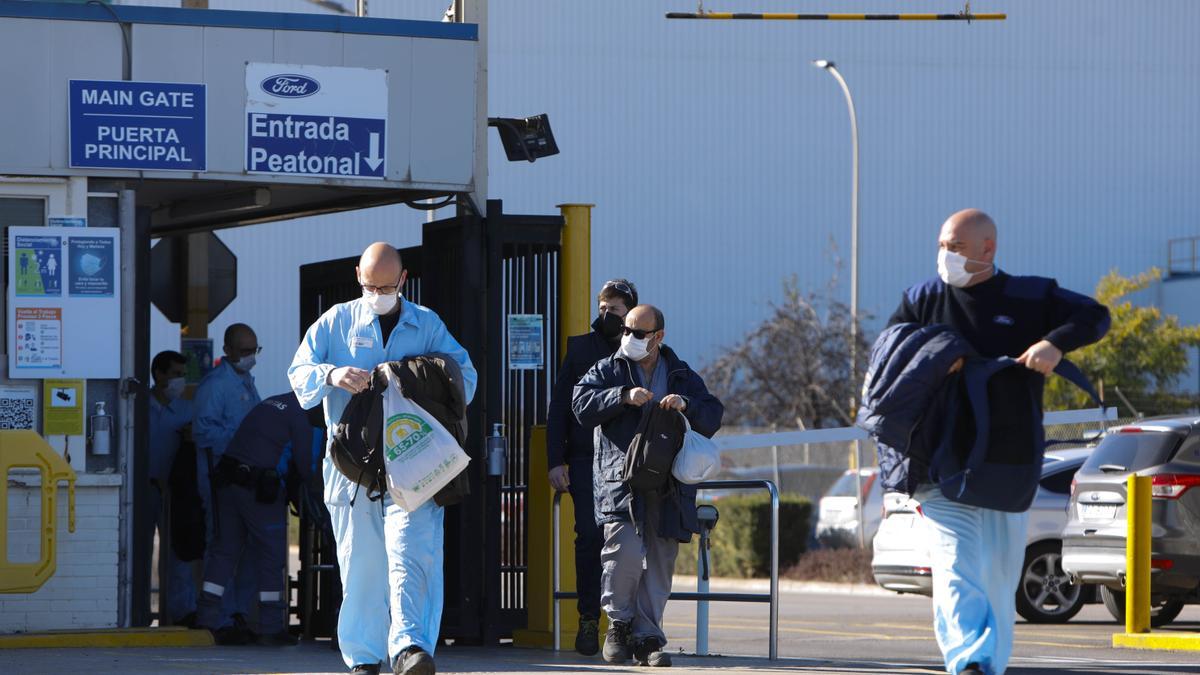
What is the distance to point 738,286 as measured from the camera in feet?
146

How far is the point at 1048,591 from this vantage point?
16.5 meters

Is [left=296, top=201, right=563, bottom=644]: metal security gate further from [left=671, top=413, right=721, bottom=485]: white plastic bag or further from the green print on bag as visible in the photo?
the green print on bag

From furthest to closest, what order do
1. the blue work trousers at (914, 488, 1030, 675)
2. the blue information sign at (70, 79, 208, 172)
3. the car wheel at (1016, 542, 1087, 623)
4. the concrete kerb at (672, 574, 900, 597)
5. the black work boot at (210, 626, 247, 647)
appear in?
the concrete kerb at (672, 574, 900, 597) → the car wheel at (1016, 542, 1087, 623) → the black work boot at (210, 626, 247, 647) → the blue information sign at (70, 79, 208, 172) → the blue work trousers at (914, 488, 1030, 675)

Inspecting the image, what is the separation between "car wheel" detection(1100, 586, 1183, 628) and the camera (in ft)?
50.1

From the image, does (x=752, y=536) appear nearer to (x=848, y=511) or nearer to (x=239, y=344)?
(x=848, y=511)

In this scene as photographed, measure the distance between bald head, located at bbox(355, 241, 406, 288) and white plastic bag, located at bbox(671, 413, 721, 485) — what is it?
1785 millimetres

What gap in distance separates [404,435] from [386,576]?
61 cm

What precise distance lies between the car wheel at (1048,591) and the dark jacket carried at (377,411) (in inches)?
372

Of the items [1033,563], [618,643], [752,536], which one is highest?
[618,643]

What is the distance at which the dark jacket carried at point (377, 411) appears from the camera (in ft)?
26.0

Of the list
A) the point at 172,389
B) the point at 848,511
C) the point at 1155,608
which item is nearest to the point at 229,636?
the point at 172,389

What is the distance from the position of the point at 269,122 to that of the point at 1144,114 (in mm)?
39762

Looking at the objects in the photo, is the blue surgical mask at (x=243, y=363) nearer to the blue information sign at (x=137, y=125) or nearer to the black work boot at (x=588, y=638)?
the blue information sign at (x=137, y=125)

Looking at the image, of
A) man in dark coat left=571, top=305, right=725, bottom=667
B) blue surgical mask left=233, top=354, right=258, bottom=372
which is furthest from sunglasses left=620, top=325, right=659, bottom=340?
blue surgical mask left=233, top=354, right=258, bottom=372
